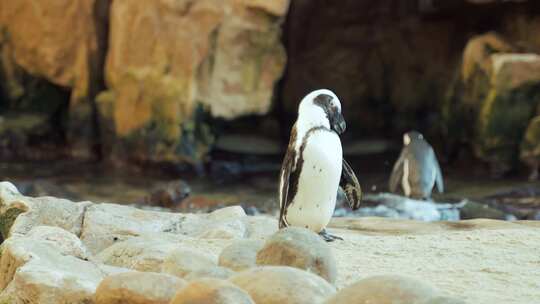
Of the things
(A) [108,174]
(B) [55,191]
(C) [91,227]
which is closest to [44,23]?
(A) [108,174]

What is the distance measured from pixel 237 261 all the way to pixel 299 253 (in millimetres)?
284

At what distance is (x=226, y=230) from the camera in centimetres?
504

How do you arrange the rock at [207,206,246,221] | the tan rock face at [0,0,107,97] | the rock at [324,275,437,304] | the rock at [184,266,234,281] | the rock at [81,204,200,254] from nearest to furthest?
the rock at [324,275,437,304]
the rock at [184,266,234,281]
the rock at [81,204,200,254]
the rock at [207,206,246,221]
the tan rock face at [0,0,107,97]

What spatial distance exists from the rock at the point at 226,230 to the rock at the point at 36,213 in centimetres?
75

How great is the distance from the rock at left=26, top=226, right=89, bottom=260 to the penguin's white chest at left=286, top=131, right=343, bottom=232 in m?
1.40

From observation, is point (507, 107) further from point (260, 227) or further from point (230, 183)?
point (260, 227)

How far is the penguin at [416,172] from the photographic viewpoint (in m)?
9.51

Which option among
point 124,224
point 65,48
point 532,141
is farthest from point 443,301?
point 65,48

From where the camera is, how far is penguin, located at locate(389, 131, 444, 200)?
9508mm

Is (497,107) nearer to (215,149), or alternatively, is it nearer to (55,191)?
(215,149)

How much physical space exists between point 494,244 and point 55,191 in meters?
5.98

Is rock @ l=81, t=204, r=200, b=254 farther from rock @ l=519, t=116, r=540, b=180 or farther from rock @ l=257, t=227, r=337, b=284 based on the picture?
rock @ l=519, t=116, r=540, b=180

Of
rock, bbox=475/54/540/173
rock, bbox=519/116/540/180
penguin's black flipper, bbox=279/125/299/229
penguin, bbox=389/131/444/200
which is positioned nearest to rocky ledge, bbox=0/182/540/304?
penguin's black flipper, bbox=279/125/299/229

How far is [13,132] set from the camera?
12719 millimetres
